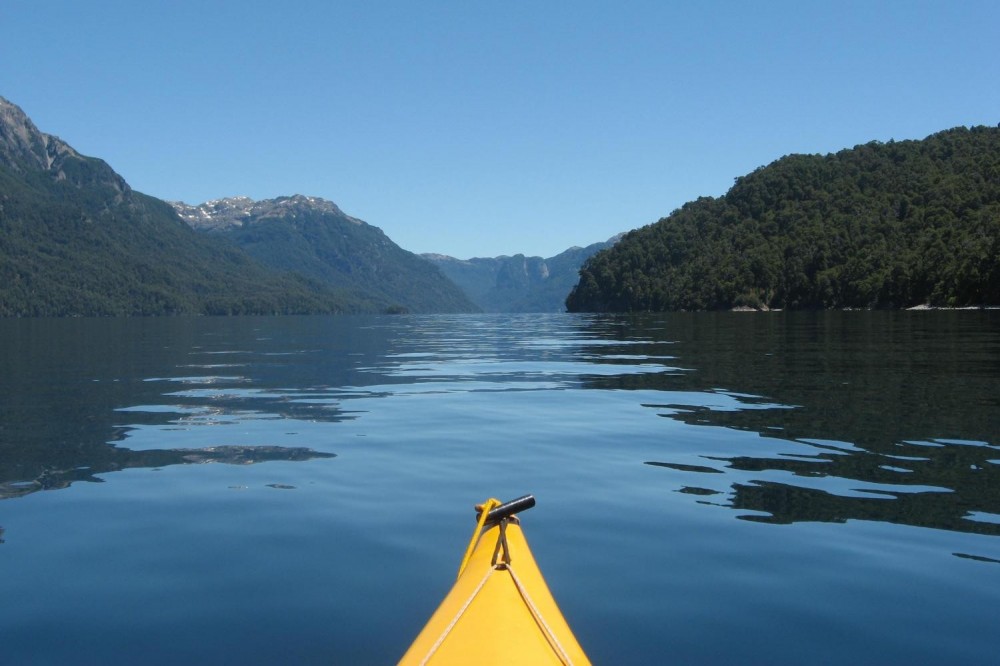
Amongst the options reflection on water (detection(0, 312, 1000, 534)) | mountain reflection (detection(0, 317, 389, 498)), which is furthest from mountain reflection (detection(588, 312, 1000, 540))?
mountain reflection (detection(0, 317, 389, 498))

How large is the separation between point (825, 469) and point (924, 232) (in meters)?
209

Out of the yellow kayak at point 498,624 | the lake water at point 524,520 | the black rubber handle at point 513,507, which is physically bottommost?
the lake water at point 524,520

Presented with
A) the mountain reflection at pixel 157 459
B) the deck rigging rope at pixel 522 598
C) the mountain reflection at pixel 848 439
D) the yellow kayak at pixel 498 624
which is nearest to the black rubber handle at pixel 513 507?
the yellow kayak at pixel 498 624

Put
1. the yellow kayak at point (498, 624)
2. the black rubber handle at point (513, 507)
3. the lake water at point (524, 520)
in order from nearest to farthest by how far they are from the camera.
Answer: the yellow kayak at point (498, 624), the black rubber handle at point (513, 507), the lake water at point (524, 520)

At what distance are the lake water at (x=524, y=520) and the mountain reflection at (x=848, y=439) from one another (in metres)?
0.09

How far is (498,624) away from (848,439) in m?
14.2

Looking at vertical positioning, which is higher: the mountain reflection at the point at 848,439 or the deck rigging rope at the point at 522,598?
the deck rigging rope at the point at 522,598

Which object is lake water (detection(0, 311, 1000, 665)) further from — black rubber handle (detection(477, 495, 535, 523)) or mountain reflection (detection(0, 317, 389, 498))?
black rubber handle (detection(477, 495, 535, 523))

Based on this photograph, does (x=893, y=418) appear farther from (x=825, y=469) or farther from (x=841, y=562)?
(x=841, y=562)

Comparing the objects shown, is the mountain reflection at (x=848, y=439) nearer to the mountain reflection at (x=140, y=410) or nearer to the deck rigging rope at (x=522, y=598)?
the deck rigging rope at (x=522, y=598)

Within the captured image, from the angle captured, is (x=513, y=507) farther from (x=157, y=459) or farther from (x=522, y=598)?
(x=157, y=459)

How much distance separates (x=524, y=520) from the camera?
37.8ft

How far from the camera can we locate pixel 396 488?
44.3 feet

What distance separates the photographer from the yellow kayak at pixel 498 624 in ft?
17.0
